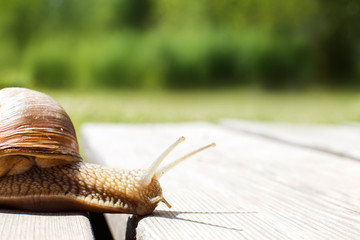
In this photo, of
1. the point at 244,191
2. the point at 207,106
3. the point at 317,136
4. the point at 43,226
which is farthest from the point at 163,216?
the point at 207,106

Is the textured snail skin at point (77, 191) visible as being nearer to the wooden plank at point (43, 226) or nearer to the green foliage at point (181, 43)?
the wooden plank at point (43, 226)

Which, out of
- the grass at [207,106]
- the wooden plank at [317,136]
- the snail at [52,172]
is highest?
the snail at [52,172]

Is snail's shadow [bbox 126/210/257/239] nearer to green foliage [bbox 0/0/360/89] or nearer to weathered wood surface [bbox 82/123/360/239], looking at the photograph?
weathered wood surface [bbox 82/123/360/239]

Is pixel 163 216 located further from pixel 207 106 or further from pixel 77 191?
pixel 207 106

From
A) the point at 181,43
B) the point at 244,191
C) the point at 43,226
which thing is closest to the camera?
the point at 43,226

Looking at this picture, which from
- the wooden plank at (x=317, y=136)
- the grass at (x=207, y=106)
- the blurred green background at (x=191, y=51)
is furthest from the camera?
the blurred green background at (x=191, y=51)

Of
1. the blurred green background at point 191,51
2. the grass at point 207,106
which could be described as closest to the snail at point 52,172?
the grass at point 207,106

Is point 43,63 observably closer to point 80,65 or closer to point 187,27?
point 80,65
